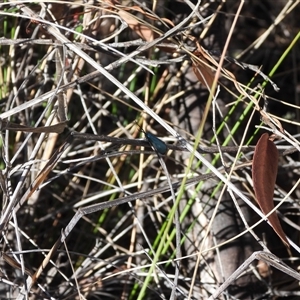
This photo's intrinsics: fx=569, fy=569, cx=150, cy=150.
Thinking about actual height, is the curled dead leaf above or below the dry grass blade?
below

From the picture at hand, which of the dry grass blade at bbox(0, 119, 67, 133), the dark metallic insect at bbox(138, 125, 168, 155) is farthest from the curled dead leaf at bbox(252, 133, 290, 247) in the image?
the dry grass blade at bbox(0, 119, 67, 133)

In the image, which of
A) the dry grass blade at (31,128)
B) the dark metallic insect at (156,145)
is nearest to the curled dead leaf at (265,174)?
the dark metallic insect at (156,145)

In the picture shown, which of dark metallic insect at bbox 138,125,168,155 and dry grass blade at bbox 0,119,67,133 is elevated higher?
dry grass blade at bbox 0,119,67,133

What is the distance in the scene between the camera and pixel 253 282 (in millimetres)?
1029

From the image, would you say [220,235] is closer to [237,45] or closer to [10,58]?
[10,58]

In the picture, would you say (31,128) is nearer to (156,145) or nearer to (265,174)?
(156,145)

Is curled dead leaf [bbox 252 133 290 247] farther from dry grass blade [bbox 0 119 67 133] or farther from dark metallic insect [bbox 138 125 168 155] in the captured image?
dry grass blade [bbox 0 119 67 133]

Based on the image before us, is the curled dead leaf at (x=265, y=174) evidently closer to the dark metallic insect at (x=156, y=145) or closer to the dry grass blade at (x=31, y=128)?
the dark metallic insect at (x=156, y=145)

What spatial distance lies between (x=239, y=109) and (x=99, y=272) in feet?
1.67

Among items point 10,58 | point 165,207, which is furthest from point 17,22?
point 165,207

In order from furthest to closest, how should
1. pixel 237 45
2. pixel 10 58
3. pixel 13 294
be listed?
1. pixel 237 45
2. pixel 10 58
3. pixel 13 294

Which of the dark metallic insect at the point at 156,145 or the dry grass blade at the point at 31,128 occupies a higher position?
the dry grass blade at the point at 31,128

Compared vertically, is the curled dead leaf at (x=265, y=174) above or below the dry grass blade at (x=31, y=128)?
below

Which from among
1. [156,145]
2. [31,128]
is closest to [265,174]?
[156,145]
